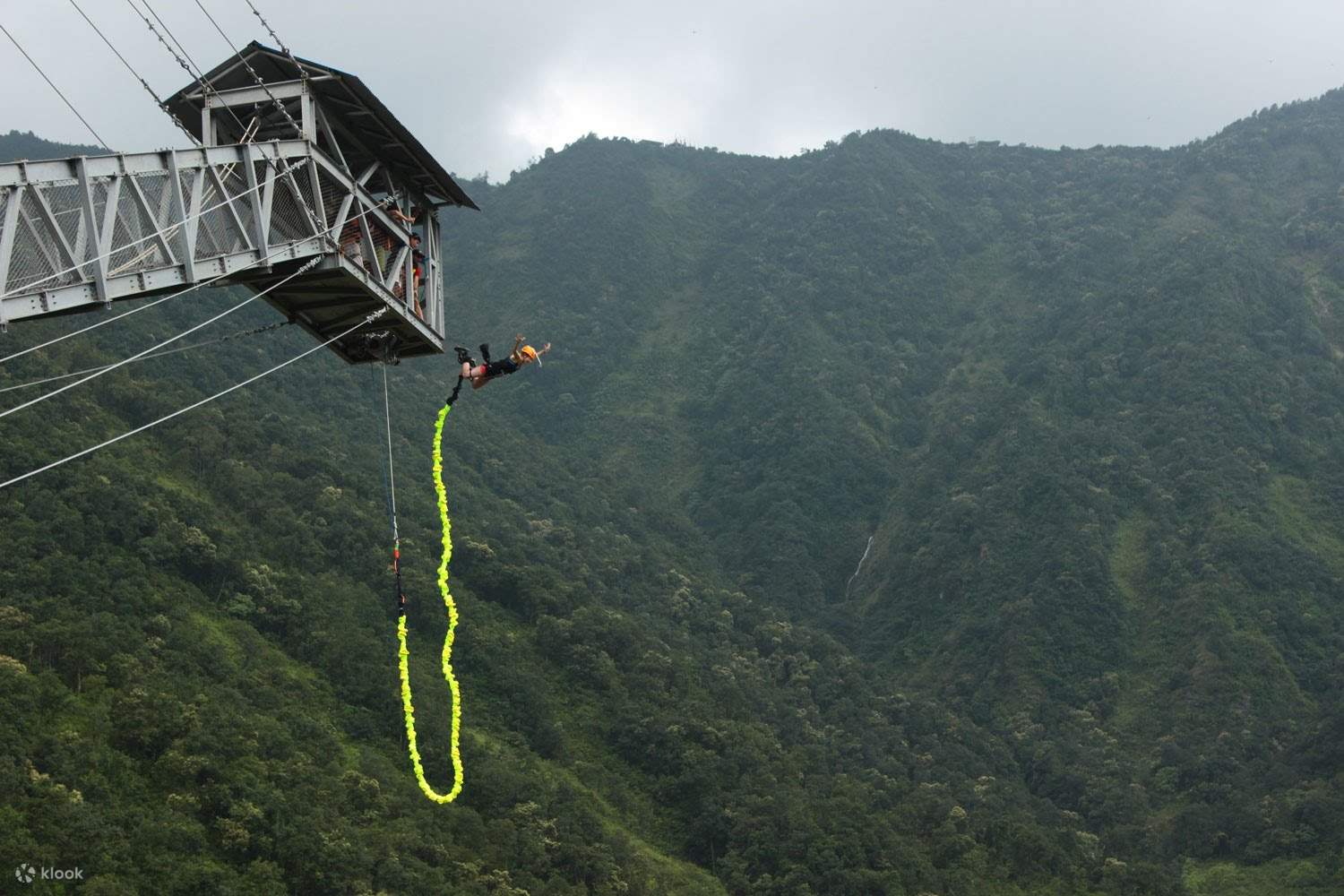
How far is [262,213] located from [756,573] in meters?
81.6

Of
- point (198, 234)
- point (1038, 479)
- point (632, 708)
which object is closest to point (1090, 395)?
point (1038, 479)

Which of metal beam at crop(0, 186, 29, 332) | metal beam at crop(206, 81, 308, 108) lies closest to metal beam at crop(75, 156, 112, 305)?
metal beam at crop(0, 186, 29, 332)

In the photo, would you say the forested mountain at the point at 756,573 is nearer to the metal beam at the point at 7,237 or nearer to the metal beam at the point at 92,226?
the metal beam at the point at 92,226

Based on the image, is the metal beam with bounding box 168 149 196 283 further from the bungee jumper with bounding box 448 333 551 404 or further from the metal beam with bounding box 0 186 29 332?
the bungee jumper with bounding box 448 333 551 404

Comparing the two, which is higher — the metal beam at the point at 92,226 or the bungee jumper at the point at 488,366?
the metal beam at the point at 92,226

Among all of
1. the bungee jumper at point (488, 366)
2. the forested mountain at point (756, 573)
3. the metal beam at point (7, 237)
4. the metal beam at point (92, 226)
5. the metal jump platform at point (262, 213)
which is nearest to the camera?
the metal beam at point (7, 237)

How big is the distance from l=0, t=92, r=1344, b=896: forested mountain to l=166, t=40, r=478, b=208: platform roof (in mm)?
24217

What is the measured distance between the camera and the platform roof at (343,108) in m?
19.7

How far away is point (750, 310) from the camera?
438 feet

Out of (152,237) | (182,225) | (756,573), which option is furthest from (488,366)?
(756,573)

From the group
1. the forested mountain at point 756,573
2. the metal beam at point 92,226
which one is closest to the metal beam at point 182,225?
the metal beam at point 92,226

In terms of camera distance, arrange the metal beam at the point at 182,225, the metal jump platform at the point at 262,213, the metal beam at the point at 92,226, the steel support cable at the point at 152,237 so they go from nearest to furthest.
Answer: the steel support cable at the point at 152,237 < the metal jump platform at the point at 262,213 < the metal beam at the point at 92,226 < the metal beam at the point at 182,225

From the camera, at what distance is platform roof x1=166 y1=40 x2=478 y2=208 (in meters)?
19.7

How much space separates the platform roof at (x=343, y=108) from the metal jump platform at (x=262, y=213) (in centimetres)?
2
